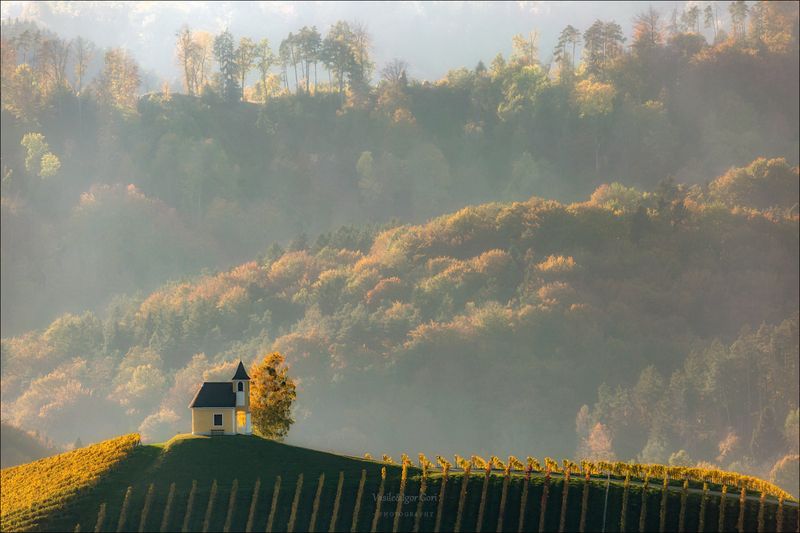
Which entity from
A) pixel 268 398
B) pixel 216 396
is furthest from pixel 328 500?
pixel 216 396

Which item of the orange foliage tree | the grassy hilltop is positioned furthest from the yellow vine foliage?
the orange foliage tree

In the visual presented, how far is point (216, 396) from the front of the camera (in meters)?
142

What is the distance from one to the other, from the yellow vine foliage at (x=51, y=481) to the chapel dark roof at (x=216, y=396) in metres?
8.06

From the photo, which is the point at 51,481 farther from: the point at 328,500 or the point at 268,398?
the point at 328,500

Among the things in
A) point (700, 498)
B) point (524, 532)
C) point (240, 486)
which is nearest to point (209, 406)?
point (240, 486)

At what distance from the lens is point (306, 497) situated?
12719 centimetres

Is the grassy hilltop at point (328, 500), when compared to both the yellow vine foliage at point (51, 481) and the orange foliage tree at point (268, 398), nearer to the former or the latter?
the yellow vine foliage at point (51, 481)

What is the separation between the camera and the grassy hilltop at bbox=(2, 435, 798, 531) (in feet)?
401

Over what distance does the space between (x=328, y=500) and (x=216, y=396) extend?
2124 cm

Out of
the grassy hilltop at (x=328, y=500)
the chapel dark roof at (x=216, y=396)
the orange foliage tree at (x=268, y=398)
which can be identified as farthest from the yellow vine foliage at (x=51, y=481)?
the orange foliage tree at (x=268, y=398)

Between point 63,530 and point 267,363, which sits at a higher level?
point 267,363

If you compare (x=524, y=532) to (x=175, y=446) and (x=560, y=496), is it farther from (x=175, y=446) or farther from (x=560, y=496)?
(x=175, y=446)

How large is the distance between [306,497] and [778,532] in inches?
1586

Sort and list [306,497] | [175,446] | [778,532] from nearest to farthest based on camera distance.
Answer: [778,532], [306,497], [175,446]
